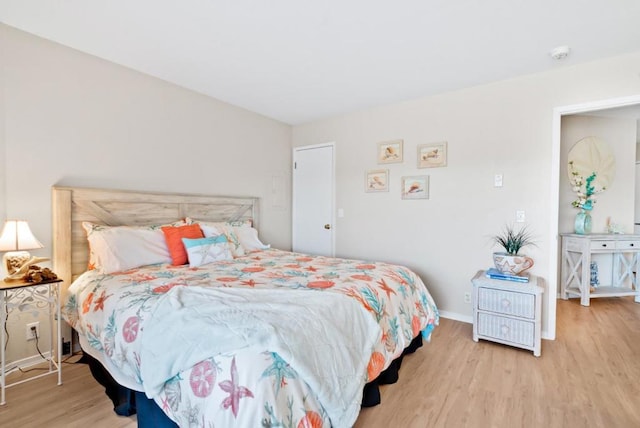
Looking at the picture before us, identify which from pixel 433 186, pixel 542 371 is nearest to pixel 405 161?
pixel 433 186

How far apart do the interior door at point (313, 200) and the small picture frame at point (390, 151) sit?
0.71 m

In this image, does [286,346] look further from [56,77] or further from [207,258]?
[56,77]

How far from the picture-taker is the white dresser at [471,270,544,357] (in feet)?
7.77

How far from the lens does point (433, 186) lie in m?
3.31

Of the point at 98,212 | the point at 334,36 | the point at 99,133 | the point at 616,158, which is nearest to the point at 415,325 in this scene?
the point at 334,36

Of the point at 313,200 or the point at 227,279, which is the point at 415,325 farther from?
the point at 313,200

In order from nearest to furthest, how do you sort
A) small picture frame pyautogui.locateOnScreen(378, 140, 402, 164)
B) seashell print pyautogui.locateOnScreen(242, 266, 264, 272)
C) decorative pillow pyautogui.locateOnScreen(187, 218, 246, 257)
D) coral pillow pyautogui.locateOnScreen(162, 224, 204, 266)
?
seashell print pyautogui.locateOnScreen(242, 266, 264, 272) < coral pillow pyautogui.locateOnScreen(162, 224, 204, 266) < decorative pillow pyautogui.locateOnScreen(187, 218, 246, 257) < small picture frame pyautogui.locateOnScreen(378, 140, 402, 164)

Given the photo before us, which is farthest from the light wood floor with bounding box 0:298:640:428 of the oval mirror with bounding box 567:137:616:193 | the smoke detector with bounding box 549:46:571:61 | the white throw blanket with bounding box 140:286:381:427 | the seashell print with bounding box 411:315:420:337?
the smoke detector with bounding box 549:46:571:61

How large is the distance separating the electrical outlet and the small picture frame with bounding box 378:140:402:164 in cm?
346

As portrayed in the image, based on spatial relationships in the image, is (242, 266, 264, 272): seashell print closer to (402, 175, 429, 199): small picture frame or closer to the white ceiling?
the white ceiling

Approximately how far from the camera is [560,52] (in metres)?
2.34

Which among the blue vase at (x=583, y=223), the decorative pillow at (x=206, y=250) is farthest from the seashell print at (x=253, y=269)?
the blue vase at (x=583, y=223)

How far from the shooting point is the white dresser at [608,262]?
3600 millimetres

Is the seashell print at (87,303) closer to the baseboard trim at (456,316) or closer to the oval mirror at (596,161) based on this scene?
the baseboard trim at (456,316)
